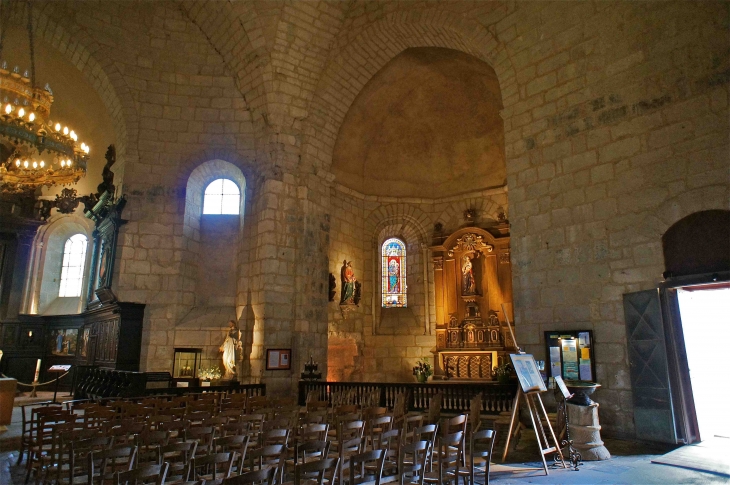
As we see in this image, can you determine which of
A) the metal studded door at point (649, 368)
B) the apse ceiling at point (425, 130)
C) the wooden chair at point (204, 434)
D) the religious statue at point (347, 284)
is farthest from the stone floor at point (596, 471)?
the apse ceiling at point (425, 130)

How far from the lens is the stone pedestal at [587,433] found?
709 cm

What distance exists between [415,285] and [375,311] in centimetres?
164

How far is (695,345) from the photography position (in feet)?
27.6

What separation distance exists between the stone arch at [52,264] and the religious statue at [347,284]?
894cm

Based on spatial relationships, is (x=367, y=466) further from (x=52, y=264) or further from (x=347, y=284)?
(x=52, y=264)

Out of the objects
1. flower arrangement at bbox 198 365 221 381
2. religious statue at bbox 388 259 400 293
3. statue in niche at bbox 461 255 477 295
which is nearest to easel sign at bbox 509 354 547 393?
flower arrangement at bbox 198 365 221 381

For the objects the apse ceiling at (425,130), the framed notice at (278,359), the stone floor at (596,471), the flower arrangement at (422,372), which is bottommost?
the stone floor at (596,471)

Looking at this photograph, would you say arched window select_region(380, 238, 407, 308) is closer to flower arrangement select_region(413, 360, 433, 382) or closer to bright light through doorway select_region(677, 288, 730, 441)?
flower arrangement select_region(413, 360, 433, 382)

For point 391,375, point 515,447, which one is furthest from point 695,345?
point 391,375

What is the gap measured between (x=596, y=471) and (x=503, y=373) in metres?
7.46

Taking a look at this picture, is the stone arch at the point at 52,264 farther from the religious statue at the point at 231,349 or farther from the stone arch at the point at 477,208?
the stone arch at the point at 477,208

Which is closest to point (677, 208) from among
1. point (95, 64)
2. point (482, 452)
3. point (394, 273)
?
point (482, 452)

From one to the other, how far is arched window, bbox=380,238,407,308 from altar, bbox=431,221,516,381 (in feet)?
4.76

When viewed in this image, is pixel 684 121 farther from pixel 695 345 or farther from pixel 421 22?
pixel 421 22
